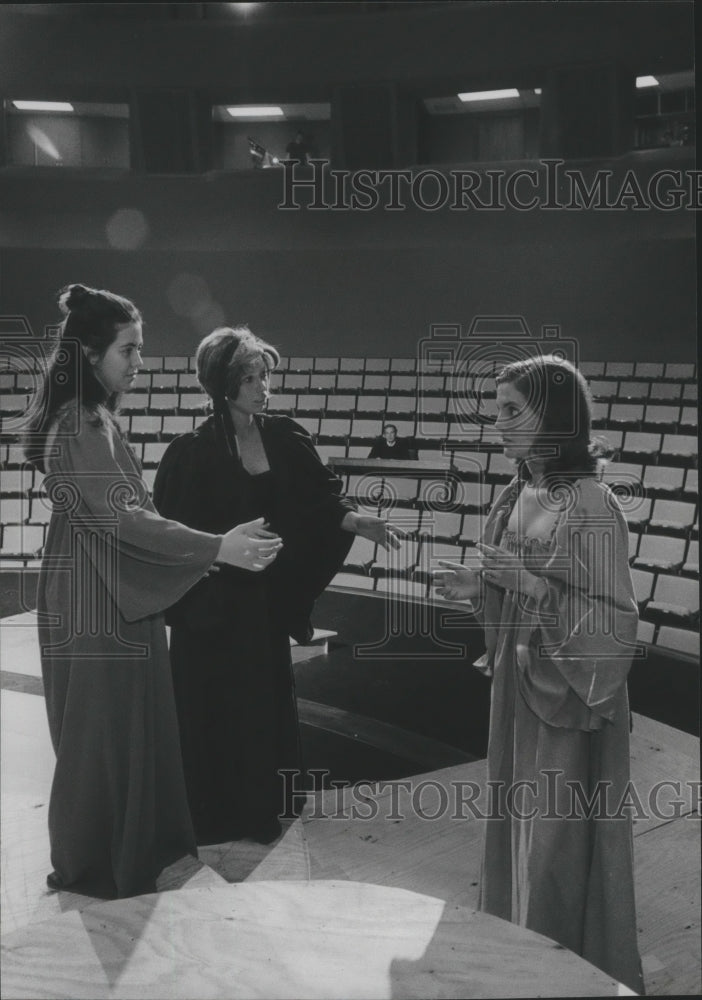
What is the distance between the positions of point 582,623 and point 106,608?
2.57 feet

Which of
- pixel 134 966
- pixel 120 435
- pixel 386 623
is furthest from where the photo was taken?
pixel 386 623

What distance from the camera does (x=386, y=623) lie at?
1.53m

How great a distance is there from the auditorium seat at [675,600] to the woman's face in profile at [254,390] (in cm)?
72

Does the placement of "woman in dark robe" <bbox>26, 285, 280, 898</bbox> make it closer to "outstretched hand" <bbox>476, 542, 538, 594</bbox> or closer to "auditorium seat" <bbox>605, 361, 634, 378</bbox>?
"outstretched hand" <bbox>476, 542, 538, 594</bbox>

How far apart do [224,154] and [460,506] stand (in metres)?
0.71

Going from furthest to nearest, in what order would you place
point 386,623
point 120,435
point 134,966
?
point 386,623, point 120,435, point 134,966

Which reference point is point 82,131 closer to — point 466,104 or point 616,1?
point 466,104

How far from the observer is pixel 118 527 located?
1.45 metres

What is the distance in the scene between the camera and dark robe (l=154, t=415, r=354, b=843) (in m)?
1.47

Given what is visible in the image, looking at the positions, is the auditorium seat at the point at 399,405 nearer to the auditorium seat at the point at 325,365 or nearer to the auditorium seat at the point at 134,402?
the auditorium seat at the point at 325,365

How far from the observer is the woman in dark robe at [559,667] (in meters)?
1.42

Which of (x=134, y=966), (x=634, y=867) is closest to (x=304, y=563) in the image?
(x=134, y=966)

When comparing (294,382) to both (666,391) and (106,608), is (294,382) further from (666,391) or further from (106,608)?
(666,391)

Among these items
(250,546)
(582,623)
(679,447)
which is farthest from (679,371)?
(250,546)
